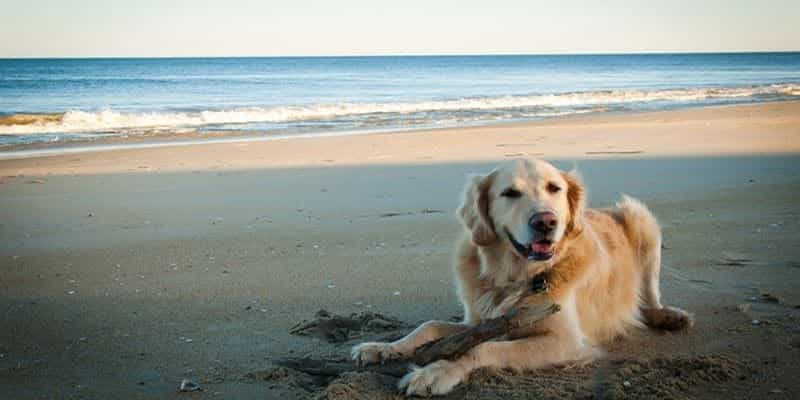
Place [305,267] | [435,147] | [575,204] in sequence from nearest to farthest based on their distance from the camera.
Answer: [575,204] < [305,267] < [435,147]

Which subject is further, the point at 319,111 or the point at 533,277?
the point at 319,111

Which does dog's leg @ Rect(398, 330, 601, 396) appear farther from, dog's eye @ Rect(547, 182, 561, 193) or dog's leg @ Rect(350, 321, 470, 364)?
dog's eye @ Rect(547, 182, 561, 193)

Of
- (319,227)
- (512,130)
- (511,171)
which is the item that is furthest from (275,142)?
(511,171)

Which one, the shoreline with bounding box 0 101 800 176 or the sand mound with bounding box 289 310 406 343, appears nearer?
the sand mound with bounding box 289 310 406 343

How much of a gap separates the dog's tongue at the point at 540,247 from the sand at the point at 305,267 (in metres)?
0.55

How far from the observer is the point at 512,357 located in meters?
3.41

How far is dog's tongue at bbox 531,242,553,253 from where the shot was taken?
139 inches

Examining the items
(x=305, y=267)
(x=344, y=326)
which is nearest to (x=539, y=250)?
(x=344, y=326)

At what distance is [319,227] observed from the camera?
6723 mm

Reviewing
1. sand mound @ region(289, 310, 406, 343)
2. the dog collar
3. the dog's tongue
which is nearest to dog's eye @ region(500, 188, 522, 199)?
the dog's tongue

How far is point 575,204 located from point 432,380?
1253 mm

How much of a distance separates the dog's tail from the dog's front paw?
153cm

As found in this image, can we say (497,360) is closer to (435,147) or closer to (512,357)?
(512,357)

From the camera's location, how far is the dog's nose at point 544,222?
3.44 m
